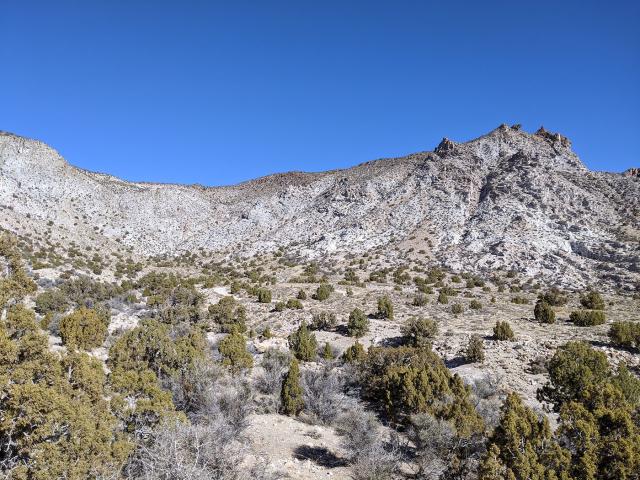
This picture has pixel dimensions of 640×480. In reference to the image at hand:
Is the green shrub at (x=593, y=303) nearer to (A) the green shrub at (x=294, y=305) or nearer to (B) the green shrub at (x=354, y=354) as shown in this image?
(B) the green shrub at (x=354, y=354)

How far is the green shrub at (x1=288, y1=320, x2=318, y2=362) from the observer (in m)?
15.8

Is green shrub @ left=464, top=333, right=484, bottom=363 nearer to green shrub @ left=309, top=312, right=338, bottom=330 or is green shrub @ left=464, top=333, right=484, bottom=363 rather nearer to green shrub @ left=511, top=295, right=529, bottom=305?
green shrub @ left=309, top=312, right=338, bottom=330

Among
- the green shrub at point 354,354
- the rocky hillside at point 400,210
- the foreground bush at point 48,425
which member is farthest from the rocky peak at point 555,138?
the foreground bush at point 48,425

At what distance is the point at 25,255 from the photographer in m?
31.4

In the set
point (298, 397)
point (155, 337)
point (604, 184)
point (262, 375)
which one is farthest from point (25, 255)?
point (604, 184)

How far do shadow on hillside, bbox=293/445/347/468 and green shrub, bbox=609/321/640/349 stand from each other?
12.2 meters

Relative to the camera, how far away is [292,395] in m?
11.5

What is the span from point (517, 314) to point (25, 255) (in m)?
35.2

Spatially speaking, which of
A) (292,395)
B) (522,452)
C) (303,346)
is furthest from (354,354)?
(522,452)

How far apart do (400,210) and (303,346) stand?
112ft

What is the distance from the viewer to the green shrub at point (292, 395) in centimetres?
1131

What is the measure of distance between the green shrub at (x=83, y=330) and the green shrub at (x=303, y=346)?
7637mm

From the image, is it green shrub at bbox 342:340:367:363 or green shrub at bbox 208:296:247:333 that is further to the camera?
green shrub at bbox 208:296:247:333

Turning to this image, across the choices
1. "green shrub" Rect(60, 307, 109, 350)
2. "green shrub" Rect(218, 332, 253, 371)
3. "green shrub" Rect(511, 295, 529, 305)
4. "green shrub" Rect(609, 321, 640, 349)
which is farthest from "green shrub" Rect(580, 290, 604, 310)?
"green shrub" Rect(60, 307, 109, 350)
